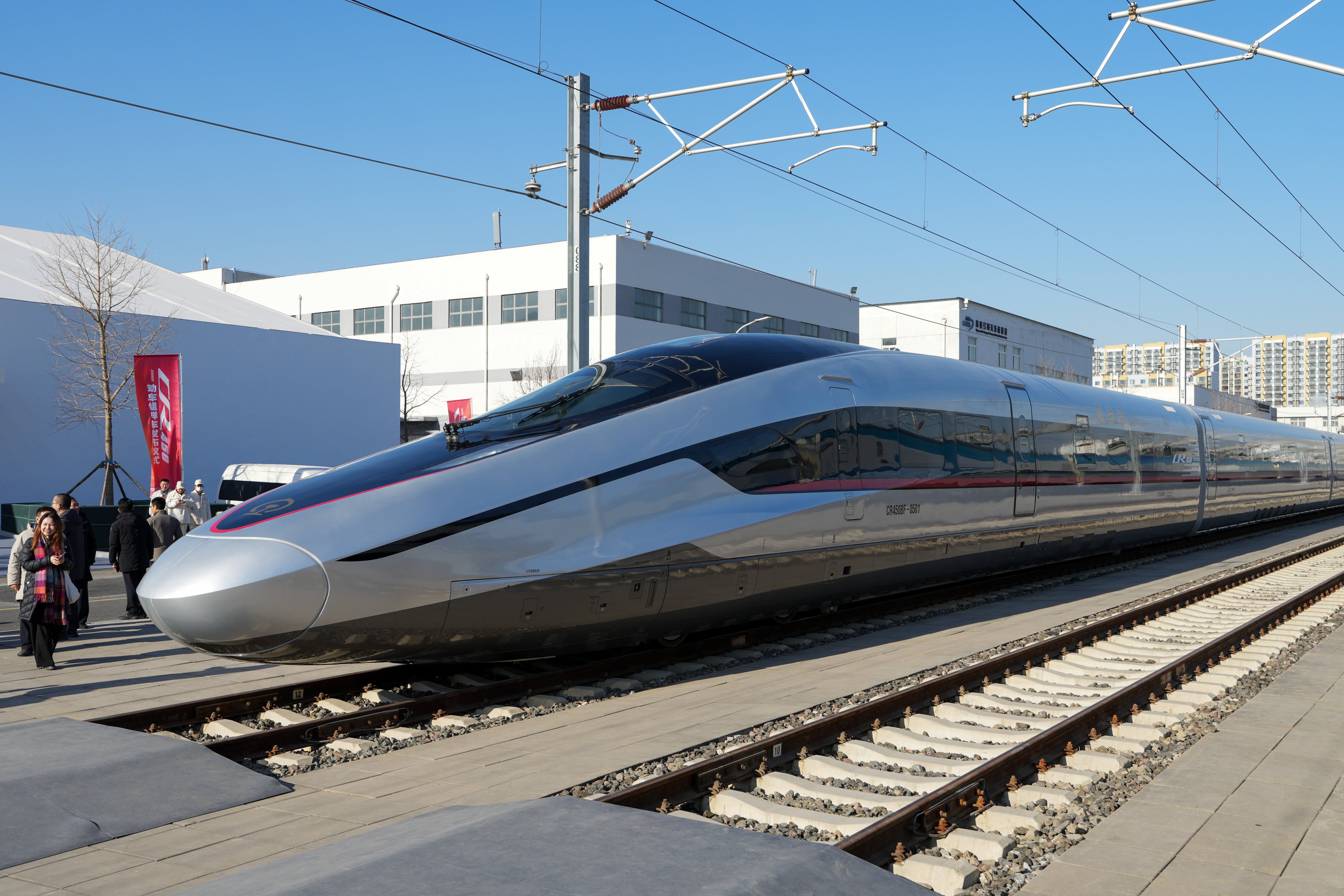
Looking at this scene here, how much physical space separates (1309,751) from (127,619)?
11.9 meters

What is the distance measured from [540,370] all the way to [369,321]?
1246cm

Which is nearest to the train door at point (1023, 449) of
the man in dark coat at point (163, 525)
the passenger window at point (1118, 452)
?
the passenger window at point (1118, 452)

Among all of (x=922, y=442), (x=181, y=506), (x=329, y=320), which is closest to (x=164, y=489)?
(x=181, y=506)

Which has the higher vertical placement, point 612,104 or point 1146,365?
point 1146,365

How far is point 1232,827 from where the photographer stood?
4.93m

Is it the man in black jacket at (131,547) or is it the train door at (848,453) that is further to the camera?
the man in black jacket at (131,547)

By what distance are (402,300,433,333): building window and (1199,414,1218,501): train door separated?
37.2 metres

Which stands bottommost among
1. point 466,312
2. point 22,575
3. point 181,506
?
point 22,575

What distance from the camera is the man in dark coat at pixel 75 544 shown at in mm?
10773

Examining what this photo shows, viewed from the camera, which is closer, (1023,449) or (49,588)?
(49,588)

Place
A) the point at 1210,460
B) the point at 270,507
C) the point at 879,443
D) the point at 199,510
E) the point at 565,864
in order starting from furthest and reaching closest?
1. the point at 1210,460
2. the point at 199,510
3. the point at 879,443
4. the point at 270,507
5. the point at 565,864

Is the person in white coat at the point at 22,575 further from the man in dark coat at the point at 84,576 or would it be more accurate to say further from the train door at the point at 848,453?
the train door at the point at 848,453

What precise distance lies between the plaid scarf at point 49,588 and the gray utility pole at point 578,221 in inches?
296

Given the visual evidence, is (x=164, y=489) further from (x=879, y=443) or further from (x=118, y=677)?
(x=879, y=443)
